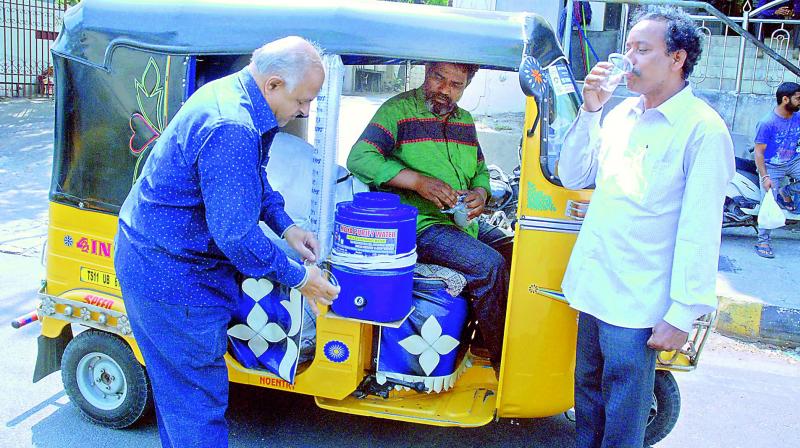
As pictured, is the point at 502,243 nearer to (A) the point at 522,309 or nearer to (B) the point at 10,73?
(A) the point at 522,309

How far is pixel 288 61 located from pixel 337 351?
144 centimetres

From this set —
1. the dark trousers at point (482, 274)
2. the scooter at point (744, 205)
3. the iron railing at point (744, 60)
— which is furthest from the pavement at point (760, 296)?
the iron railing at point (744, 60)

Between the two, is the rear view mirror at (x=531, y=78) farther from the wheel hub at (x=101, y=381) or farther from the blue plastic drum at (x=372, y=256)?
the wheel hub at (x=101, y=381)

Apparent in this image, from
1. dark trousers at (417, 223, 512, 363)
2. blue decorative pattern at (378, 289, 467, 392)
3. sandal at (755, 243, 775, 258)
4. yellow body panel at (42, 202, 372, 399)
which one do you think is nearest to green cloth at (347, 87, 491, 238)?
dark trousers at (417, 223, 512, 363)

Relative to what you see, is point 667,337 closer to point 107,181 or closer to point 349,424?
point 349,424

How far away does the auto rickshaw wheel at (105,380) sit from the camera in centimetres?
360

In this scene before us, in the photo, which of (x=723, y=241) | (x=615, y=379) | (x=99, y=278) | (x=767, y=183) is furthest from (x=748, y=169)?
(x=99, y=278)

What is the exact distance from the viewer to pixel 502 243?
4.05 m

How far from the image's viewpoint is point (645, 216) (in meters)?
2.61

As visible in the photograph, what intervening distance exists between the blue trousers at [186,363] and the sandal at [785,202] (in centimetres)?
662

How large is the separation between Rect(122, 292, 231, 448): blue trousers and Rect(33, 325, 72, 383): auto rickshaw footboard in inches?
52.5

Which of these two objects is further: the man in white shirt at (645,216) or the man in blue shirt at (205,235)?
the man in white shirt at (645,216)

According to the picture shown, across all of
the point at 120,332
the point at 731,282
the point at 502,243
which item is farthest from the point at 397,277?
the point at 731,282

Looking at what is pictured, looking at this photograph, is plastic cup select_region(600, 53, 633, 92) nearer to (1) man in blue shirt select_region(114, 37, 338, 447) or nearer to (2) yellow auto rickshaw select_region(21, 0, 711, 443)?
(2) yellow auto rickshaw select_region(21, 0, 711, 443)
